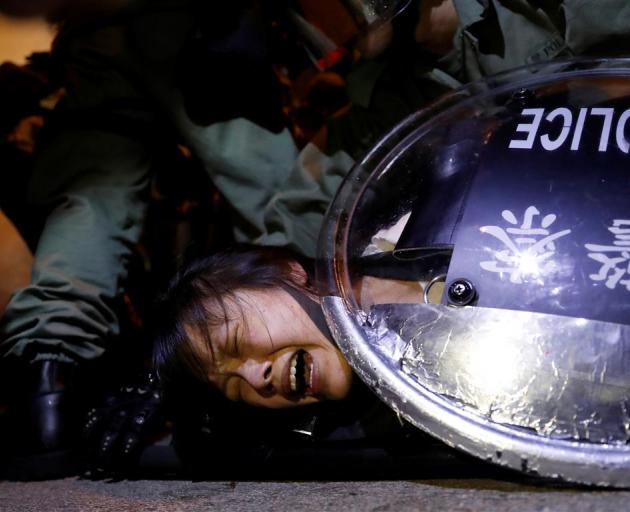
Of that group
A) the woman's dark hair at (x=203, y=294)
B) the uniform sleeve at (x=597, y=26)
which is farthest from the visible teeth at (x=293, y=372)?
the uniform sleeve at (x=597, y=26)

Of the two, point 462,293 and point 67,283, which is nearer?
point 462,293

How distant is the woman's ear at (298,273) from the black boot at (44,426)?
1.60ft

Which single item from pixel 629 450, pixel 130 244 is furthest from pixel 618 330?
pixel 130 244

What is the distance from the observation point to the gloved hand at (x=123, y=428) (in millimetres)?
1034

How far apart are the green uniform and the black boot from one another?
4 centimetres

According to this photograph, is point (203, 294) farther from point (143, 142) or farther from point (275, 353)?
point (143, 142)

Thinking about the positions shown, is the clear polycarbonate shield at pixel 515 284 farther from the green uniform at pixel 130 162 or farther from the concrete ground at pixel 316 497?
the green uniform at pixel 130 162

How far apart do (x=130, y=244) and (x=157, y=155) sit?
0.20 metres

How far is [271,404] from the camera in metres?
0.98

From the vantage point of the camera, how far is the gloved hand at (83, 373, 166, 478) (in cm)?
103

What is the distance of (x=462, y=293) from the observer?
765 mm

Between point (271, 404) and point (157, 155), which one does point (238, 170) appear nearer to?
point (157, 155)

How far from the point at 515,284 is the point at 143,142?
87 cm

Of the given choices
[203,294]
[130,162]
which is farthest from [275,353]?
[130,162]
